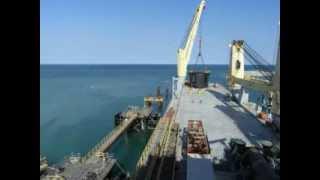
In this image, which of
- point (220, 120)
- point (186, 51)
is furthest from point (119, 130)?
point (186, 51)

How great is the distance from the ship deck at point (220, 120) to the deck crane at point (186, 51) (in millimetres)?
8111

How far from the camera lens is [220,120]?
3516 centimetres

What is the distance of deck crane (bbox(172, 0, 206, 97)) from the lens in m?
63.2

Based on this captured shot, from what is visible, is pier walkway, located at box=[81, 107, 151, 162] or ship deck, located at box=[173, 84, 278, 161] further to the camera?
pier walkway, located at box=[81, 107, 151, 162]

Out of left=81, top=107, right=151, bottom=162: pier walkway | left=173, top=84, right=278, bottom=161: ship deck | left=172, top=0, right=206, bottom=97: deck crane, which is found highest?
left=172, top=0, right=206, bottom=97: deck crane

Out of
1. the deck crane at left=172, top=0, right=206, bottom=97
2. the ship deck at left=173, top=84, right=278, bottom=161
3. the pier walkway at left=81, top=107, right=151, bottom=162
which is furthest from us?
the deck crane at left=172, top=0, right=206, bottom=97

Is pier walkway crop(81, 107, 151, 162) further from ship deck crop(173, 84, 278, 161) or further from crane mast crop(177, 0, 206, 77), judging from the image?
crane mast crop(177, 0, 206, 77)

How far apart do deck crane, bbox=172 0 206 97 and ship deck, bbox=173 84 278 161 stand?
8.11 m

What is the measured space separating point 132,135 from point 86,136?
19.1 ft

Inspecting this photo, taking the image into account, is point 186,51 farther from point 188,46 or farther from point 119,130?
point 119,130

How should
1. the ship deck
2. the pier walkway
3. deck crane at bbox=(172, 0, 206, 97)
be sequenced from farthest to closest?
deck crane at bbox=(172, 0, 206, 97) → the pier walkway → the ship deck

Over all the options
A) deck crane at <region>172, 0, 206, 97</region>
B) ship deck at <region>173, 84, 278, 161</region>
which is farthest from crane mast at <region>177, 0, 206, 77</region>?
ship deck at <region>173, 84, 278, 161</region>
